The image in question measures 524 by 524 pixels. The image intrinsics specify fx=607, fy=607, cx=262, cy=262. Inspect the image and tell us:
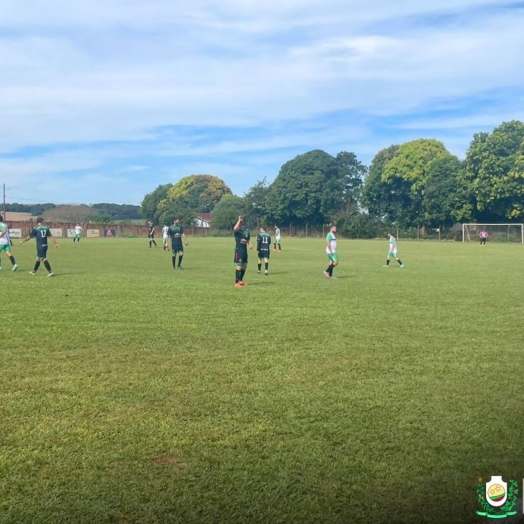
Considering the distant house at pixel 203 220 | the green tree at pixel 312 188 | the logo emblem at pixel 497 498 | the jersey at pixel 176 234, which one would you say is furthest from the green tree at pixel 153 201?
the logo emblem at pixel 497 498

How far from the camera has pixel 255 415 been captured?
→ 17.5 ft

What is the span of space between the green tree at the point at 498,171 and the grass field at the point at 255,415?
Result: 59.0 metres

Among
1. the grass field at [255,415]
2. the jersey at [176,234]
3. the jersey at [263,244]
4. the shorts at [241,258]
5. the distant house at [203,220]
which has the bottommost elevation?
the grass field at [255,415]

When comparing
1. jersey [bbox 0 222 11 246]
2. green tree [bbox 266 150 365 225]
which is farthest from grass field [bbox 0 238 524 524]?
green tree [bbox 266 150 365 225]

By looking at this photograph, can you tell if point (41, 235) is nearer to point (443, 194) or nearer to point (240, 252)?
point (240, 252)

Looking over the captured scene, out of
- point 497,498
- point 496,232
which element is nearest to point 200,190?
point 496,232

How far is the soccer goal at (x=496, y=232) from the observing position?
63.2 m

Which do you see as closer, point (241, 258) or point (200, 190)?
point (241, 258)

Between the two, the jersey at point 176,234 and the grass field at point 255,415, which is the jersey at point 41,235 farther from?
the grass field at point 255,415

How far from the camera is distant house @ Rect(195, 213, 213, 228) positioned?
381ft

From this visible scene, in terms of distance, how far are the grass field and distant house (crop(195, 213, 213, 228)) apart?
104m

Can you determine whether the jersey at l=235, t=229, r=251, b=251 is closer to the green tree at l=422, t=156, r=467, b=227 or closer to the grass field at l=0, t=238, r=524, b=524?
the grass field at l=0, t=238, r=524, b=524

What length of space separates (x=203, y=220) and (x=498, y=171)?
69484 millimetres

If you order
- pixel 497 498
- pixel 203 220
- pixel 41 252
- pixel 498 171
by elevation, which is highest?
pixel 498 171
